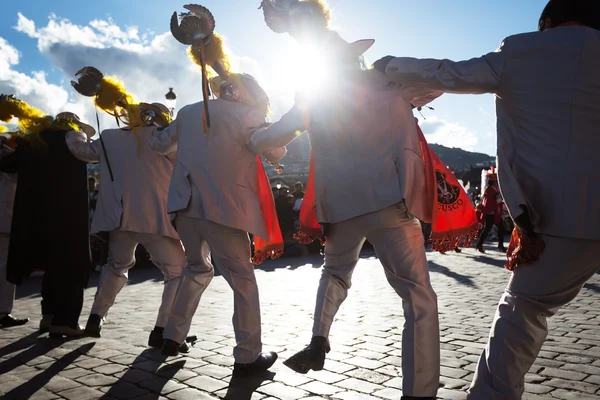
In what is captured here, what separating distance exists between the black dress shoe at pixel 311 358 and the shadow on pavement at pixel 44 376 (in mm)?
1661

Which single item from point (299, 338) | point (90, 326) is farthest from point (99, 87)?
point (299, 338)

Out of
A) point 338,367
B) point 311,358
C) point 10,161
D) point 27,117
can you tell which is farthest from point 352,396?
point 10,161

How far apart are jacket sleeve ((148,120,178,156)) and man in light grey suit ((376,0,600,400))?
2395 mm

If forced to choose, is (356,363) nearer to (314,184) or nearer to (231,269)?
(231,269)

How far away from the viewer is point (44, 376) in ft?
12.3

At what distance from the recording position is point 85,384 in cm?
354

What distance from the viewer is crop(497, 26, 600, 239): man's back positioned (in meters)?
2.18

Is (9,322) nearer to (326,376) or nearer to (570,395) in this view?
(326,376)

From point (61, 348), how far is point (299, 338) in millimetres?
1989

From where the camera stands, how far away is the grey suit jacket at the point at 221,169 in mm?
3781

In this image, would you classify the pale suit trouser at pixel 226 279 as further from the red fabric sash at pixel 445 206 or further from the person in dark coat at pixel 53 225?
the person in dark coat at pixel 53 225

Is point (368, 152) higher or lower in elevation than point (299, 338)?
higher

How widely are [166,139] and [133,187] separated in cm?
88

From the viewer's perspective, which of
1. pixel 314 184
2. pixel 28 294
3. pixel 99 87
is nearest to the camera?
pixel 314 184
